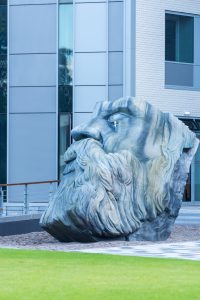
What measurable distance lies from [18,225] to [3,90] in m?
16.5

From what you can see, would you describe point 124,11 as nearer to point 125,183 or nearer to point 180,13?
point 180,13

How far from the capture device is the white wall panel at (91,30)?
40.1 meters

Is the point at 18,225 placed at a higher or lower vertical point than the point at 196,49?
lower

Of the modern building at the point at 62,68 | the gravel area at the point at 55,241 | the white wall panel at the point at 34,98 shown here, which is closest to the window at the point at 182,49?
the modern building at the point at 62,68

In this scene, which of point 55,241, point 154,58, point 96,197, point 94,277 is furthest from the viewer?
point 154,58

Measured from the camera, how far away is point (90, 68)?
40.2 m

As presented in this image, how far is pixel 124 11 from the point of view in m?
40.1

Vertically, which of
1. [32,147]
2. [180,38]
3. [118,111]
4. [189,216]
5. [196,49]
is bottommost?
[189,216]

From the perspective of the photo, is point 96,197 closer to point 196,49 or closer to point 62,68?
point 62,68

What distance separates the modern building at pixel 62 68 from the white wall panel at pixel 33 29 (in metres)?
0.04

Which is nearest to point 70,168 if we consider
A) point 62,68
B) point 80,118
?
point 80,118

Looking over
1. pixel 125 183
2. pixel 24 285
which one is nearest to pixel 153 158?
pixel 125 183

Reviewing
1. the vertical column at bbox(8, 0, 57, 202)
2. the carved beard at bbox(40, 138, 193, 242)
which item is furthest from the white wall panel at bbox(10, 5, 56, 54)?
the carved beard at bbox(40, 138, 193, 242)

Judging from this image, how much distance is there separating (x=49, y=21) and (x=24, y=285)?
28433 millimetres
